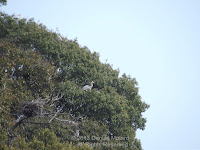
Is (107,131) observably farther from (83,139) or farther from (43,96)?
(43,96)

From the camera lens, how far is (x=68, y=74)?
2298 centimetres

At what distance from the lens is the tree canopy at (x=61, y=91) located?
19.6 m

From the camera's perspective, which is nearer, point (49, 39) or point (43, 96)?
point (43, 96)

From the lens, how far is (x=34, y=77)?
68.6ft

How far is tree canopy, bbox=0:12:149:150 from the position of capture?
19.6m

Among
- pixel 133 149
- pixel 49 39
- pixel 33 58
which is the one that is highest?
pixel 49 39

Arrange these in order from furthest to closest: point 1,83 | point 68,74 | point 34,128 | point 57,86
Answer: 1. point 68,74
2. point 57,86
3. point 34,128
4. point 1,83

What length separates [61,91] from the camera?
69.4 ft

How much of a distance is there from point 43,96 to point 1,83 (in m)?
3.30

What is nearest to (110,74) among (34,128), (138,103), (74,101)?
(138,103)

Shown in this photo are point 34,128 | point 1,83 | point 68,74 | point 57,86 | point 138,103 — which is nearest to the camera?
point 1,83

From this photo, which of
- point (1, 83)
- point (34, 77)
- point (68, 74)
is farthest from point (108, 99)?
point (1, 83)

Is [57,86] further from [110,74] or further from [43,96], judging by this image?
[110,74]

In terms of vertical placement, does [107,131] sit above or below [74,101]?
below
